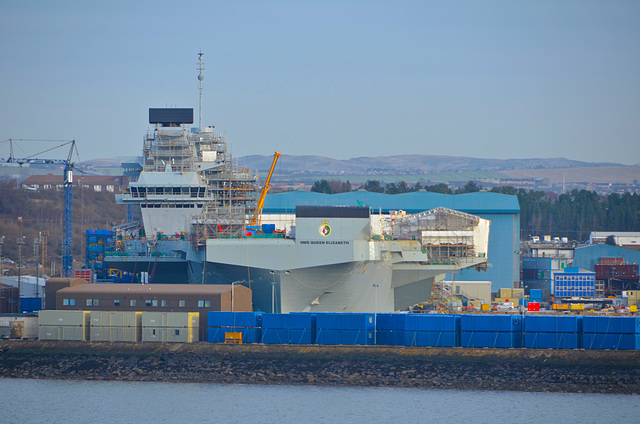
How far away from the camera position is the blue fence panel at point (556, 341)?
46594 millimetres

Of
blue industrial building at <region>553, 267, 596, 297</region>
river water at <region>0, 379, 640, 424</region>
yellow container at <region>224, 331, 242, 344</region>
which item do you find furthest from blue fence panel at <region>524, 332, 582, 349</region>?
blue industrial building at <region>553, 267, 596, 297</region>

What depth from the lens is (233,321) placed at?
160 feet

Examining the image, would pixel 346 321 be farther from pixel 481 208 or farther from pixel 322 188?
pixel 322 188

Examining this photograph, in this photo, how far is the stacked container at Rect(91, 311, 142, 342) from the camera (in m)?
49.3

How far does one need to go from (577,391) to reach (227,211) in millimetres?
24667

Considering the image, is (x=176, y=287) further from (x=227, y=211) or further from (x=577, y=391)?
(x=577, y=391)

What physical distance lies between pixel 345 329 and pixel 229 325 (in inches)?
210

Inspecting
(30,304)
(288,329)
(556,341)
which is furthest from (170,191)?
(556,341)

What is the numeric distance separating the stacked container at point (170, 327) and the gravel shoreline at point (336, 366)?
0.71m

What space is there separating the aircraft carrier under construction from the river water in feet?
25.0

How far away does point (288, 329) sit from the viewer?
4819 cm

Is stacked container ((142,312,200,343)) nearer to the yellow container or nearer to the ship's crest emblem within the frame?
the yellow container

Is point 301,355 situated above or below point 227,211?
below

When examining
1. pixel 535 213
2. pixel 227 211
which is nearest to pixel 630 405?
pixel 227 211
